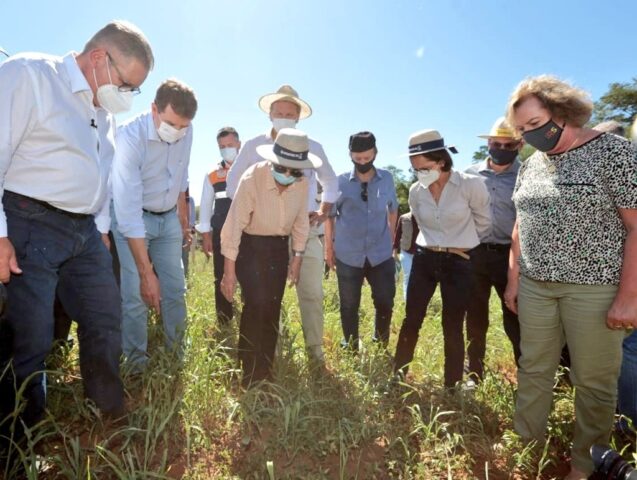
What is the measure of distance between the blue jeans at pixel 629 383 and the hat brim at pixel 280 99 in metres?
3.11

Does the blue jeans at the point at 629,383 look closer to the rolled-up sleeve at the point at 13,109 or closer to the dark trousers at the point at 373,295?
the dark trousers at the point at 373,295

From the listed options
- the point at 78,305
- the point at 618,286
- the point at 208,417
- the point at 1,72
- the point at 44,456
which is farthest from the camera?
the point at 208,417

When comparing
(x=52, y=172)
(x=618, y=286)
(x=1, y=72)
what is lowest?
(x=618, y=286)

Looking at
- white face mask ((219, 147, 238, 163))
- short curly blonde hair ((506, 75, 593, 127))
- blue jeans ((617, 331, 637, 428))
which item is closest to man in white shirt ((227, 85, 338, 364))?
white face mask ((219, 147, 238, 163))

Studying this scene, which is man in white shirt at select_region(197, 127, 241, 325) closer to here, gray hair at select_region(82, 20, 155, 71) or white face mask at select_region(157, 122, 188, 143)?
white face mask at select_region(157, 122, 188, 143)

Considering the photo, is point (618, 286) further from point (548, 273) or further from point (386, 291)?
point (386, 291)

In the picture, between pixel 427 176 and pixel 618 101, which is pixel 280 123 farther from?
pixel 618 101

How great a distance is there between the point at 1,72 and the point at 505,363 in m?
4.40

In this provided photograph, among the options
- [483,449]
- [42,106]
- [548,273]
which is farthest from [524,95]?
[42,106]

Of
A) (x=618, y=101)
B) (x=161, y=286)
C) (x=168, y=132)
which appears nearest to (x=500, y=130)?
(x=168, y=132)

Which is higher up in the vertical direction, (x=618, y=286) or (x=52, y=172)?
(x=52, y=172)

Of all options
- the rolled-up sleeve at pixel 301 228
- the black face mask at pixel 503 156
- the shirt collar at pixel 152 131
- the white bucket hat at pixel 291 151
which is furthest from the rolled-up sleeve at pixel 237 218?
the black face mask at pixel 503 156

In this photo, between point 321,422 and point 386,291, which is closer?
point 321,422

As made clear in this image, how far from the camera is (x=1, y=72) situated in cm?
167
